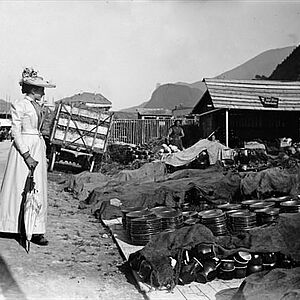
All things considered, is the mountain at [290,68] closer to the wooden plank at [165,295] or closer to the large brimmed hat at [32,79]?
the large brimmed hat at [32,79]

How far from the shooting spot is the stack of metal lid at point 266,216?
5.88 meters

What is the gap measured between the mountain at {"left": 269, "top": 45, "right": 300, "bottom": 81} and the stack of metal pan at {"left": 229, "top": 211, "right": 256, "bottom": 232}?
2693 cm

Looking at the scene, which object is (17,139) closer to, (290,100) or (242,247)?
(242,247)

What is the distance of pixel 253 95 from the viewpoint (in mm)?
19406

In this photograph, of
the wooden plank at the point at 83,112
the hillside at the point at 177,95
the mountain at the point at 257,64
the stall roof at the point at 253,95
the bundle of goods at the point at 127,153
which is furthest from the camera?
the hillside at the point at 177,95

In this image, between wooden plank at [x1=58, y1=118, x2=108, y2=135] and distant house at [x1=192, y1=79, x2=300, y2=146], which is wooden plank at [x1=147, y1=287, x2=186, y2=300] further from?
distant house at [x1=192, y1=79, x2=300, y2=146]

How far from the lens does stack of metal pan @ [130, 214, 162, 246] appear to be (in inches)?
240

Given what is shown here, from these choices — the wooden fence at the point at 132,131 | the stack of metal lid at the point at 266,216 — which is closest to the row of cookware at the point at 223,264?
the stack of metal lid at the point at 266,216

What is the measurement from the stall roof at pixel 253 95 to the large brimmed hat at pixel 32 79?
12911 mm

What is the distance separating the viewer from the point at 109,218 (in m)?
8.13

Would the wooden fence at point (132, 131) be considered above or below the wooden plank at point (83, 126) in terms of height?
below

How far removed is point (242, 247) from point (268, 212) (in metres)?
1.28

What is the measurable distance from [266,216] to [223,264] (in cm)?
149

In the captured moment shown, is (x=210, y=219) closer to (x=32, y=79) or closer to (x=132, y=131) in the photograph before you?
(x=32, y=79)
